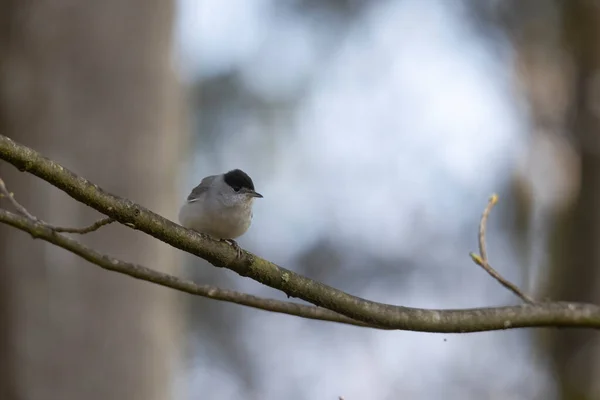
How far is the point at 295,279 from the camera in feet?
6.23

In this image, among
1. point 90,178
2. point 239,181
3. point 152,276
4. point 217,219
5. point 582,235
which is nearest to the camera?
point 152,276

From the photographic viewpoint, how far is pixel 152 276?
209 centimetres

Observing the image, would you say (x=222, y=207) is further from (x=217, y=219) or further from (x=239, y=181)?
(x=239, y=181)

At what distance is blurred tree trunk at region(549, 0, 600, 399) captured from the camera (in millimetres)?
4801

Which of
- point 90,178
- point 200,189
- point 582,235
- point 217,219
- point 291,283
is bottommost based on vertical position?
point 291,283

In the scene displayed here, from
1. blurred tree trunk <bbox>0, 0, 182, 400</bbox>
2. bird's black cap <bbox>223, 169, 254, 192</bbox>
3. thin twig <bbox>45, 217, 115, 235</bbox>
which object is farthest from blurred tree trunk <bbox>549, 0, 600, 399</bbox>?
thin twig <bbox>45, 217, 115, 235</bbox>

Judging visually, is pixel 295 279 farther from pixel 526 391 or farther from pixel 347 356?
pixel 347 356

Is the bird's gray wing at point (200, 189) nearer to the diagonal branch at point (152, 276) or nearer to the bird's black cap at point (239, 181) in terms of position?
the bird's black cap at point (239, 181)

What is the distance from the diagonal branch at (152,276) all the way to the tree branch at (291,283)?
230 millimetres

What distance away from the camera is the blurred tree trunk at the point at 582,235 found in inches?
189

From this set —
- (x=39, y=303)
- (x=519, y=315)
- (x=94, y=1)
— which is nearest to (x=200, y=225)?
(x=519, y=315)

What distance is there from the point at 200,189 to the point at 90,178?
1336 millimetres

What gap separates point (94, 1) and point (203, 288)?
97.4 inches

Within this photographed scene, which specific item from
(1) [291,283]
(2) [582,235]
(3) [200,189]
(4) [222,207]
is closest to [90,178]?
(3) [200,189]
